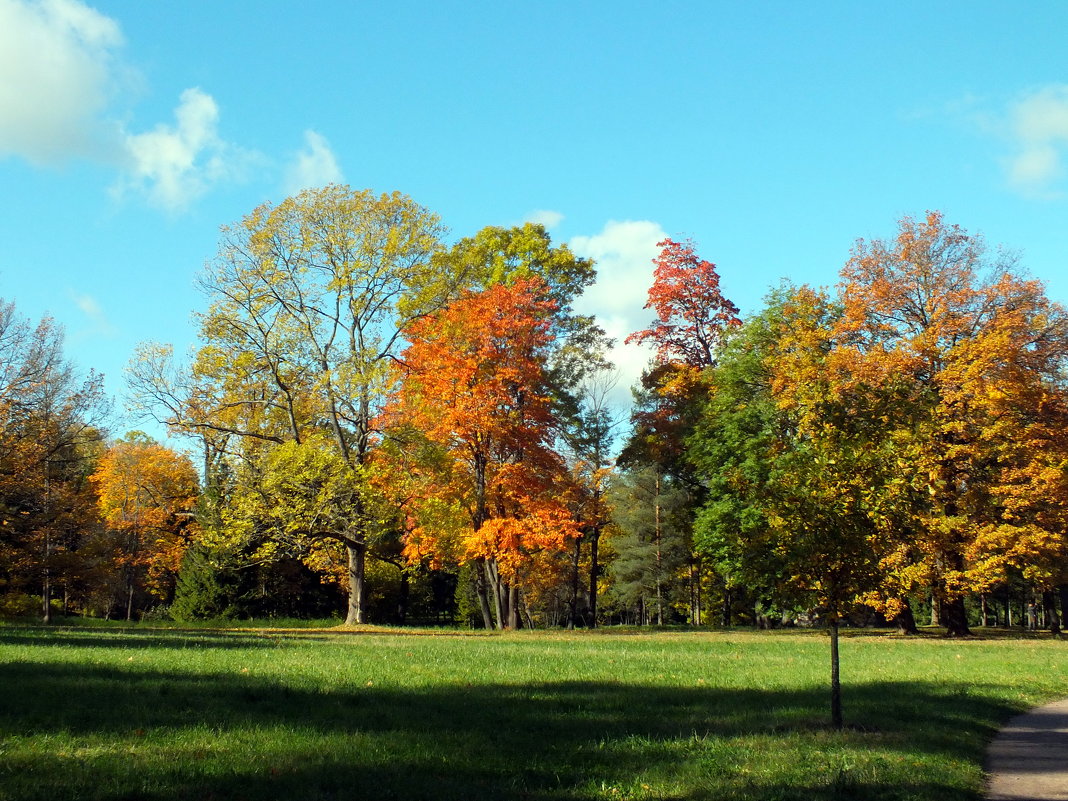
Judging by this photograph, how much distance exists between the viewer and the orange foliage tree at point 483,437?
3167cm

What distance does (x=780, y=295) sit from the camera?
4112cm

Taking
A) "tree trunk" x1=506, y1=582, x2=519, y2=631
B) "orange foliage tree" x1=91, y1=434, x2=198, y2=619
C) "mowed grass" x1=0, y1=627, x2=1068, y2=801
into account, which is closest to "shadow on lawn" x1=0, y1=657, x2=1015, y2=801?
"mowed grass" x1=0, y1=627, x2=1068, y2=801

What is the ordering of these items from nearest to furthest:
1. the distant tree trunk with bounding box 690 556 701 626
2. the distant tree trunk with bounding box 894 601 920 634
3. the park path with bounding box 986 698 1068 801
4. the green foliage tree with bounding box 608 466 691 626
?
the park path with bounding box 986 698 1068 801
the distant tree trunk with bounding box 894 601 920 634
the green foliage tree with bounding box 608 466 691 626
the distant tree trunk with bounding box 690 556 701 626

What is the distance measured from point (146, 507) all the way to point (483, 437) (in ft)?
100

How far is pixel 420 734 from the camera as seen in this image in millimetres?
8891

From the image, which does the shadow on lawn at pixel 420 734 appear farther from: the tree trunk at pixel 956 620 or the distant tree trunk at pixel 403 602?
the distant tree trunk at pixel 403 602

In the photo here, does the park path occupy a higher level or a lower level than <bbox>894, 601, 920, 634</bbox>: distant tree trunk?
higher

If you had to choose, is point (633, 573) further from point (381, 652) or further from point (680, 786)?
point (680, 786)

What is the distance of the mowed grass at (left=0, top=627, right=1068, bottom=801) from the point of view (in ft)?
22.7

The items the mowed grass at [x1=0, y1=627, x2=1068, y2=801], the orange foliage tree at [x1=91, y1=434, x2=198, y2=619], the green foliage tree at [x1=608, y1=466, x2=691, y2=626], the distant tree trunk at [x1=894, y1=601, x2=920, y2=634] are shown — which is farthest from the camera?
the green foliage tree at [x1=608, y1=466, x2=691, y2=626]

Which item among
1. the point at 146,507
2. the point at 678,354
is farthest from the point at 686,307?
the point at 146,507

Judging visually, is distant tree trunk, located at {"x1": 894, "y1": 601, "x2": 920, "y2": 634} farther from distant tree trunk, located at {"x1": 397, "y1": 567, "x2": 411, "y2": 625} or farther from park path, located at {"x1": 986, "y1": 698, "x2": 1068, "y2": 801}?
distant tree trunk, located at {"x1": 397, "y1": 567, "x2": 411, "y2": 625}

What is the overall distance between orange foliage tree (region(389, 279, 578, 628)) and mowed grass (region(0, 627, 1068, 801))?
14.4m

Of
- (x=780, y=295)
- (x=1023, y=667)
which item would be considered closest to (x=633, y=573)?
(x=780, y=295)
